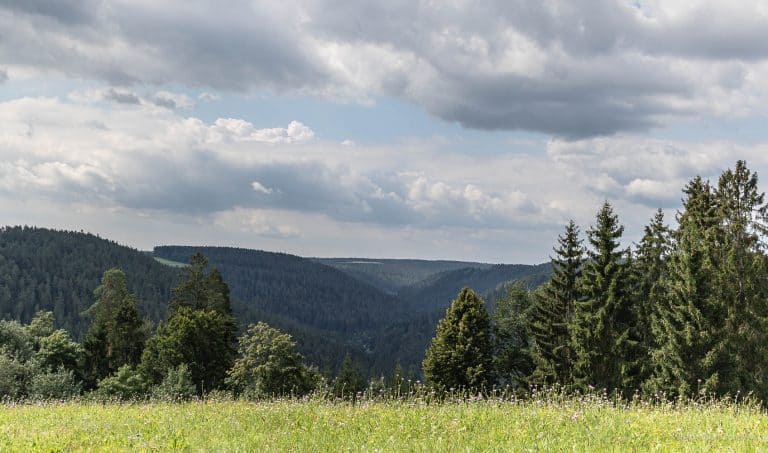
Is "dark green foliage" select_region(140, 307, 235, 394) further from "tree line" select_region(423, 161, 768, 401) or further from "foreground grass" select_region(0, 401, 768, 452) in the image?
"foreground grass" select_region(0, 401, 768, 452)

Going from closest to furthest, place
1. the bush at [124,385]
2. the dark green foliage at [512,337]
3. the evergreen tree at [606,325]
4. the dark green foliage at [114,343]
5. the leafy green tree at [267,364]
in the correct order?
the evergreen tree at [606,325] < the bush at [124,385] < the leafy green tree at [267,364] < the dark green foliage at [512,337] < the dark green foliage at [114,343]

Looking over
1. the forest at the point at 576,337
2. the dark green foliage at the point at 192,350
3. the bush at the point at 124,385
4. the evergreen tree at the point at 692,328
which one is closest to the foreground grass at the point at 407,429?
the forest at the point at 576,337

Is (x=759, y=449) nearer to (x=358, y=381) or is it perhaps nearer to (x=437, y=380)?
(x=437, y=380)

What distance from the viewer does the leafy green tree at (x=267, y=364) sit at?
4891 centimetres

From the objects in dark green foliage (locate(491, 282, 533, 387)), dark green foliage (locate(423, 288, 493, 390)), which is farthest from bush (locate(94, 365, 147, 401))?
dark green foliage (locate(491, 282, 533, 387))

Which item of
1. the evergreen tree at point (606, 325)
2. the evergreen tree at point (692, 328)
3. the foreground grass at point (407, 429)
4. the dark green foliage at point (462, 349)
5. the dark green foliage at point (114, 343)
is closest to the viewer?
the foreground grass at point (407, 429)

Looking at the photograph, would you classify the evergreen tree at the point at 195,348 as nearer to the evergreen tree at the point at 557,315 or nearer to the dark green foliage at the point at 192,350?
the dark green foliage at the point at 192,350

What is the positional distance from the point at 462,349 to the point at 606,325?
10.7m

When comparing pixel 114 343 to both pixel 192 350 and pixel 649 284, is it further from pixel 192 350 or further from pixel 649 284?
pixel 649 284

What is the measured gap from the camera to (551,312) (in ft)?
153

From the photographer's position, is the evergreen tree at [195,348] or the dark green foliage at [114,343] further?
the dark green foliage at [114,343]

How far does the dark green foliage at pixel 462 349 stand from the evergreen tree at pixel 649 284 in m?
11.2

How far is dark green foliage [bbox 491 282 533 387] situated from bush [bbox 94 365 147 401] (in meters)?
29.7

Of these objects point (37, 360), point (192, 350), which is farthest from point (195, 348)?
point (37, 360)
